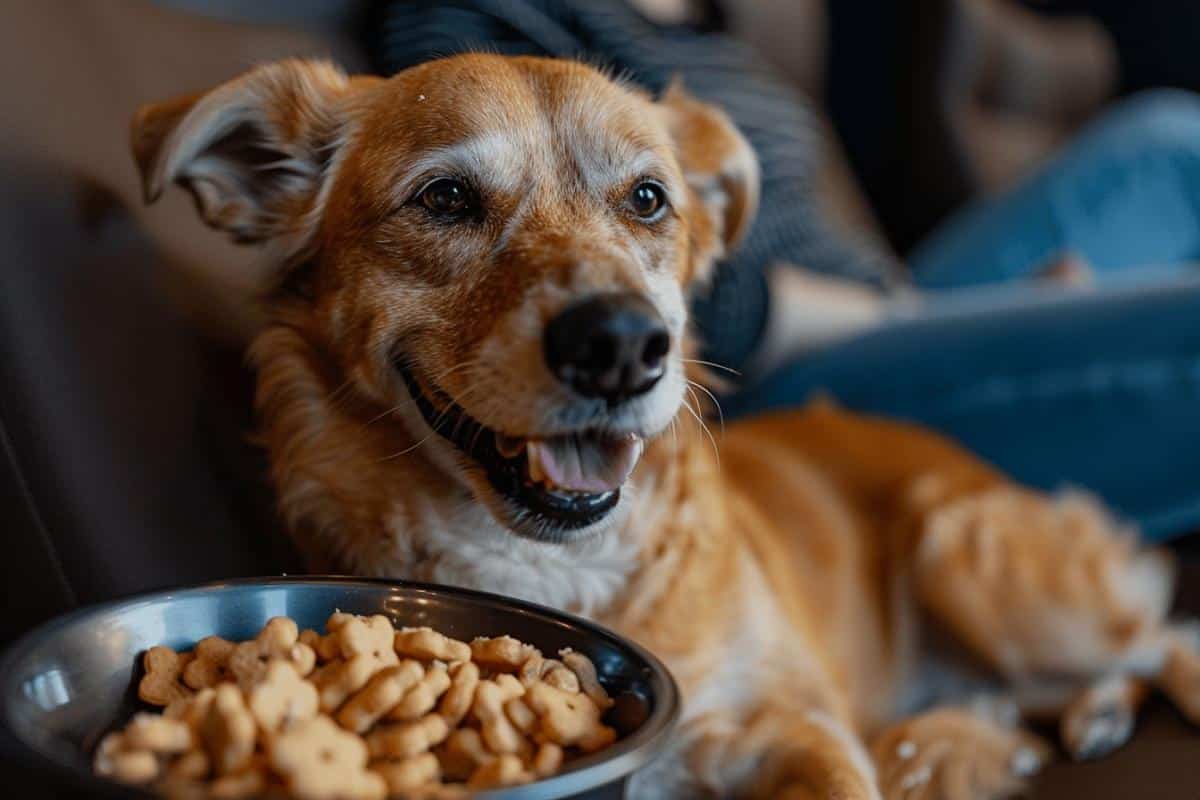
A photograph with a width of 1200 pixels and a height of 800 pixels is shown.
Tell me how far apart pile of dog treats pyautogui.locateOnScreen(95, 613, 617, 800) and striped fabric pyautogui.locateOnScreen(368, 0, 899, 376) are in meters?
0.66

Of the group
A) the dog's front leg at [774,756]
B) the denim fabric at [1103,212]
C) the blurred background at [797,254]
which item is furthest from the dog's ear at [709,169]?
the denim fabric at [1103,212]

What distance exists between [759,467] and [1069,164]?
1.62 metres

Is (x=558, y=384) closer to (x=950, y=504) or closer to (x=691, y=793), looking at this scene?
(x=691, y=793)

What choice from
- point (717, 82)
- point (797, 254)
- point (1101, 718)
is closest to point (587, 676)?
point (1101, 718)

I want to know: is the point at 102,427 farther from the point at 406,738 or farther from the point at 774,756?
the point at 774,756

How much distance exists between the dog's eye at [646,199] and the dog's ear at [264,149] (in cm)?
31

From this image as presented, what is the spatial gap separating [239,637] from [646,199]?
0.59 metres

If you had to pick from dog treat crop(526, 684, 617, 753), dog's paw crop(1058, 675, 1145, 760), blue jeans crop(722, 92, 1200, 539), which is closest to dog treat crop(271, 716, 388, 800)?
dog treat crop(526, 684, 617, 753)

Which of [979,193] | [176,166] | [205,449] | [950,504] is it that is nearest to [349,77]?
[176,166]

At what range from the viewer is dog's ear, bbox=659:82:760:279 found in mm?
1355

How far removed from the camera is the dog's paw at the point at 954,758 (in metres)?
1.25

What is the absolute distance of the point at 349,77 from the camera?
4.13ft

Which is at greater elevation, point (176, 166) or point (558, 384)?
point (176, 166)

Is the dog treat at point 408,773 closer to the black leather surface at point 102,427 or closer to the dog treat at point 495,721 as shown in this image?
the dog treat at point 495,721
